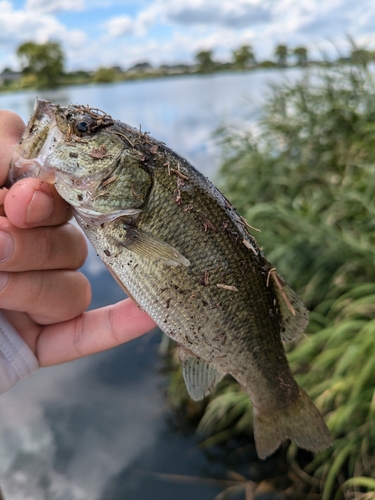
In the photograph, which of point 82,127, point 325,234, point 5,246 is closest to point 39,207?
point 5,246

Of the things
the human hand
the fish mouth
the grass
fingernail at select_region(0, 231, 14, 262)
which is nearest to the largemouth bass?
the fish mouth

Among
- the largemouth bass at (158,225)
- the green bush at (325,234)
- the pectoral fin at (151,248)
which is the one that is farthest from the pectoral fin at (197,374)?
the green bush at (325,234)

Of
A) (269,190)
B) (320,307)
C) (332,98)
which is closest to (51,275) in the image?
(320,307)

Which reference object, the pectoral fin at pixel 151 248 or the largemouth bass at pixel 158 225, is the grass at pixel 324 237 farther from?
the pectoral fin at pixel 151 248

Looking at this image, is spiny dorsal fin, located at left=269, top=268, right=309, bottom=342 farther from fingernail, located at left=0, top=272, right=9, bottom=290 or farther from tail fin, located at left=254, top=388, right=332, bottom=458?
fingernail, located at left=0, top=272, right=9, bottom=290

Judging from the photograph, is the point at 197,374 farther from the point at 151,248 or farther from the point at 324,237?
the point at 324,237
